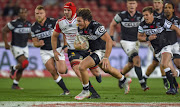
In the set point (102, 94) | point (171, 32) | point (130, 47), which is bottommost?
point (102, 94)

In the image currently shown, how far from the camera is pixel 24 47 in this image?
12.2 meters

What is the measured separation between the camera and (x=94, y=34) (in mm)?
7730

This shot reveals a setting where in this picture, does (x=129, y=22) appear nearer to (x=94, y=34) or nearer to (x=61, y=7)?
(x=94, y=34)

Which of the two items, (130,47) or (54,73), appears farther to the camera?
(130,47)

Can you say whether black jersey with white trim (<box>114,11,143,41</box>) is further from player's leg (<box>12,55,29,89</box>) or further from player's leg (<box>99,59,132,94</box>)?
player's leg (<box>12,55,29,89</box>)

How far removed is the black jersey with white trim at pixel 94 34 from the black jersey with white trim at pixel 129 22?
2.56 m

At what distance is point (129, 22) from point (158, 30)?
1631mm

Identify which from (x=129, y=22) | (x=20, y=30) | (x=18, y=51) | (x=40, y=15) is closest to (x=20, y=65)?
(x=18, y=51)

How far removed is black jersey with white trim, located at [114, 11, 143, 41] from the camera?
1059cm

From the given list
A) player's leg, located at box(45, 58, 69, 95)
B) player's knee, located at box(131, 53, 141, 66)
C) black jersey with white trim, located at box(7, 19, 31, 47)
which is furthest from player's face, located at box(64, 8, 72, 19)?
black jersey with white trim, located at box(7, 19, 31, 47)

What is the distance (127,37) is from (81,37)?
302cm

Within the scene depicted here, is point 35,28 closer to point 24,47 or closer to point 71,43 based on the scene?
point 71,43

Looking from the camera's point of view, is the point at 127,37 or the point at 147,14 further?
the point at 127,37

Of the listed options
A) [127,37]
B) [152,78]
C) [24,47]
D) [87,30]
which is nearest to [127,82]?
[87,30]
